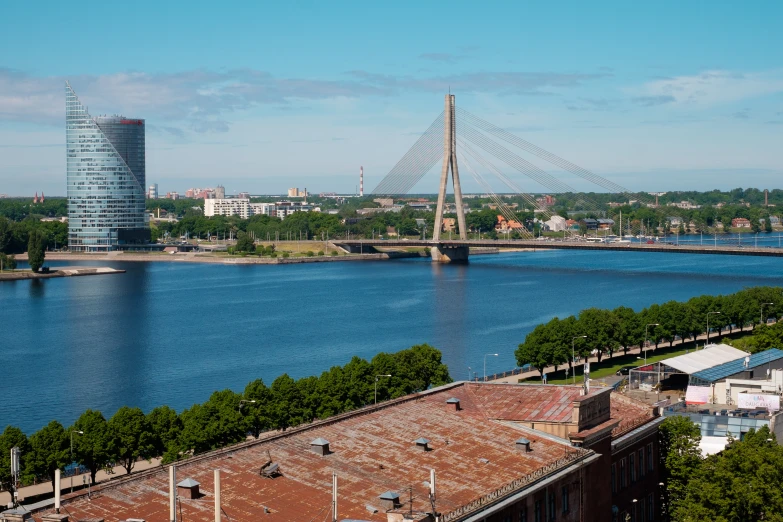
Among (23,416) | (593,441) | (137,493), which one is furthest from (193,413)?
(137,493)

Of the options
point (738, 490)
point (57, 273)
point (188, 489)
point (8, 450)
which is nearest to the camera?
point (188, 489)

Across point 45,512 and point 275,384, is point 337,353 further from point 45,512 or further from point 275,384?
point 45,512

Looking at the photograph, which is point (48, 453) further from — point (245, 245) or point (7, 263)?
point (245, 245)

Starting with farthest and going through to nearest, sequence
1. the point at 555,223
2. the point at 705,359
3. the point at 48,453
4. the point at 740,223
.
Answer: the point at 740,223 → the point at 555,223 → the point at 705,359 → the point at 48,453

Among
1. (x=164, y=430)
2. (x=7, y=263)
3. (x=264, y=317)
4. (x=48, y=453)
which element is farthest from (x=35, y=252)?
(x=48, y=453)

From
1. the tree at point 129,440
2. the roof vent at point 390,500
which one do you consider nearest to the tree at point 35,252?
the tree at point 129,440

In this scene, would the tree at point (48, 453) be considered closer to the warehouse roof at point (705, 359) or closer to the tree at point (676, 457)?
the tree at point (676, 457)

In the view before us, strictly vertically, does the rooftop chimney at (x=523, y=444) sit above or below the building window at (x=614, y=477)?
above
